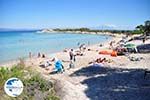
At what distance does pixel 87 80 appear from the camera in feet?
49.9

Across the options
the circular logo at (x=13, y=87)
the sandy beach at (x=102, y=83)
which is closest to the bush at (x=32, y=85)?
the sandy beach at (x=102, y=83)

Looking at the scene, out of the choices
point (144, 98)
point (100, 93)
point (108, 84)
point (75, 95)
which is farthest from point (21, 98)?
point (108, 84)

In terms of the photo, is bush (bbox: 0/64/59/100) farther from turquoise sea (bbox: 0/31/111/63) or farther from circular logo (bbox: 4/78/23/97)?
turquoise sea (bbox: 0/31/111/63)

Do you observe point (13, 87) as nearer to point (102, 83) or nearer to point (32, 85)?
point (32, 85)

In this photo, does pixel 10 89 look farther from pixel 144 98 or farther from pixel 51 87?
pixel 144 98

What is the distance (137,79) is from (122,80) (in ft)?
2.44

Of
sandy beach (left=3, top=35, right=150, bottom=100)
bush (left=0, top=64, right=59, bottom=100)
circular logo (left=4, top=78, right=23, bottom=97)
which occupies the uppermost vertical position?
circular logo (left=4, top=78, right=23, bottom=97)

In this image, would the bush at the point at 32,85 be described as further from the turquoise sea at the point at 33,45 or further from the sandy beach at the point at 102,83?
the turquoise sea at the point at 33,45

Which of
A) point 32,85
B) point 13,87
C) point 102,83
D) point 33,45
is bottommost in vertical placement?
point 33,45

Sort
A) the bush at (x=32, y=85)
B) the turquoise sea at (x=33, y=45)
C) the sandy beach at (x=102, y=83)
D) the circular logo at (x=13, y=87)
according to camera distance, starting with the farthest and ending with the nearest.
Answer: the turquoise sea at (x=33, y=45), the sandy beach at (x=102, y=83), the bush at (x=32, y=85), the circular logo at (x=13, y=87)

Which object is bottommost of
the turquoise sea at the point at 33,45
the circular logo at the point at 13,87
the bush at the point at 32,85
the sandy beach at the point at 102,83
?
the turquoise sea at the point at 33,45

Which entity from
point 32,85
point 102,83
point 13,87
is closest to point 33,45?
point 102,83

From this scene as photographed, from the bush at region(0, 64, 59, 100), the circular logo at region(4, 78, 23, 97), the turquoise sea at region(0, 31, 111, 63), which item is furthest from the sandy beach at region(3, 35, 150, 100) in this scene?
the turquoise sea at region(0, 31, 111, 63)

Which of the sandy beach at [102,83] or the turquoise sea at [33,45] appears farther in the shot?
the turquoise sea at [33,45]
